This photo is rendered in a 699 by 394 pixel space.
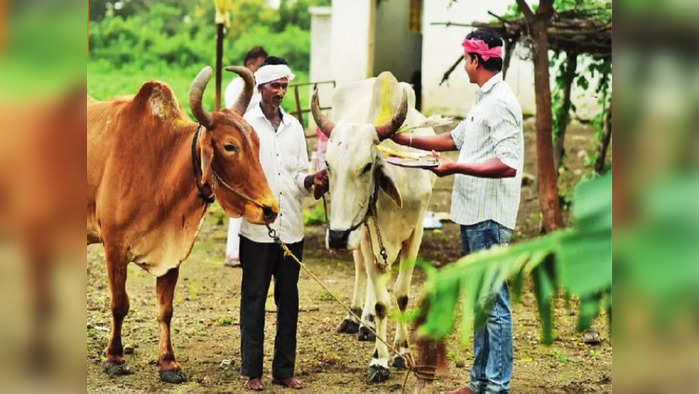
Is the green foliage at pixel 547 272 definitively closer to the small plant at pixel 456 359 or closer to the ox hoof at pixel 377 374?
the ox hoof at pixel 377 374

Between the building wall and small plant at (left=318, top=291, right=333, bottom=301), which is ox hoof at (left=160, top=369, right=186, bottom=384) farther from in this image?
the building wall

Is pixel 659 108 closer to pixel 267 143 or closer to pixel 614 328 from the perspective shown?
pixel 614 328

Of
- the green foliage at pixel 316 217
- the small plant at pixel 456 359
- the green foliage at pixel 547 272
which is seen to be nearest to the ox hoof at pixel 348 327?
the small plant at pixel 456 359

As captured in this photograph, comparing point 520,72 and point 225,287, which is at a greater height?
point 520,72

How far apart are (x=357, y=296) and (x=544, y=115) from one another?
214 cm

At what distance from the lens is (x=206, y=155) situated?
4.91 meters

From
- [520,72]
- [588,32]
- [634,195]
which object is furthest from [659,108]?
[520,72]

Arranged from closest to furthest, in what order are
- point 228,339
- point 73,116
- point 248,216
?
point 73,116 < point 248,216 < point 228,339

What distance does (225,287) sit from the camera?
7.71 metres

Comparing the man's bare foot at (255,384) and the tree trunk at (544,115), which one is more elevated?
the tree trunk at (544,115)

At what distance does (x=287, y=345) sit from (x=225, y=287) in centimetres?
260

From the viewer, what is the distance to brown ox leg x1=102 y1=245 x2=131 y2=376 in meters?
5.23

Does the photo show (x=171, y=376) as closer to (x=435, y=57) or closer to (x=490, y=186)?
(x=490, y=186)

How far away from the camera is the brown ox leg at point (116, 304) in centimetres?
523
